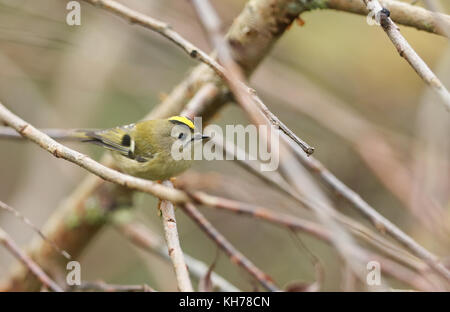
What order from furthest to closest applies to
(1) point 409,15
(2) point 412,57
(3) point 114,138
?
(3) point 114,138 < (1) point 409,15 < (2) point 412,57

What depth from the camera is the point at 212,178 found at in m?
2.86

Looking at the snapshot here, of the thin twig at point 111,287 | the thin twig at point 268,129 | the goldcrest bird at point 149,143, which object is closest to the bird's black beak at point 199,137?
the goldcrest bird at point 149,143

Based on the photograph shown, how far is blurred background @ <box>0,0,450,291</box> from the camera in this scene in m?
3.90

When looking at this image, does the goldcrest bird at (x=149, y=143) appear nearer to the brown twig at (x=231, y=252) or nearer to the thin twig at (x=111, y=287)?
the brown twig at (x=231, y=252)

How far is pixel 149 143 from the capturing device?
2369mm

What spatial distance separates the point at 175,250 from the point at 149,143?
1026 mm

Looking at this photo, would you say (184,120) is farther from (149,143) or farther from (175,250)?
(175,250)

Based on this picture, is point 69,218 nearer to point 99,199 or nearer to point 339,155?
point 99,199

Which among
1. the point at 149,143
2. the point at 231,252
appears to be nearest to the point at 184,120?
the point at 149,143

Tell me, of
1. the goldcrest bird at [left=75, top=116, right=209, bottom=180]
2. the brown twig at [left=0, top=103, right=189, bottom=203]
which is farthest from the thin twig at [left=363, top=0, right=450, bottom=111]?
the goldcrest bird at [left=75, top=116, right=209, bottom=180]

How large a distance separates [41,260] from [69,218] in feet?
0.88

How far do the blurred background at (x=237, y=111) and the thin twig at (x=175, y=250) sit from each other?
179cm

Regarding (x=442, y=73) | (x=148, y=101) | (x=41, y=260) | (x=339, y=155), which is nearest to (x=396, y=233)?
(x=442, y=73)

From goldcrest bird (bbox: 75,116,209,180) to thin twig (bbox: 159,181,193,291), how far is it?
51 centimetres
